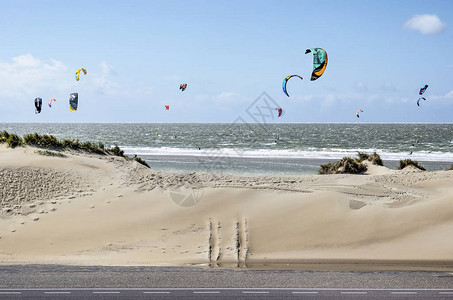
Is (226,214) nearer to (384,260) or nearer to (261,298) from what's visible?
(384,260)

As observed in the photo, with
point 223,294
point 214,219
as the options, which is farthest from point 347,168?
point 223,294

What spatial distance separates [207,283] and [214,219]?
548 cm

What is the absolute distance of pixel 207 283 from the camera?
→ 9.89 meters

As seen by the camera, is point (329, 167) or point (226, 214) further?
point (329, 167)

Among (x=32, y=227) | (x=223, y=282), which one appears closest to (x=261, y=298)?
(x=223, y=282)

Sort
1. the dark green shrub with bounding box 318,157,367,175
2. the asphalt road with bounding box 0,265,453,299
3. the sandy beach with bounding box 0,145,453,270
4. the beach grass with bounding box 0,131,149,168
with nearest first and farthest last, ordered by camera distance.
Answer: the asphalt road with bounding box 0,265,453,299 < the sandy beach with bounding box 0,145,453,270 < the beach grass with bounding box 0,131,149,168 < the dark green shrub with bounding box 318,157,367,175

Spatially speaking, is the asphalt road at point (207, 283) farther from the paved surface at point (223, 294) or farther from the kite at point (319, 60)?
the kite at point (319, 60)

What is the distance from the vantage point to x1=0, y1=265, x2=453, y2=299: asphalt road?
920 cm

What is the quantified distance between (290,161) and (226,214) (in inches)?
1168

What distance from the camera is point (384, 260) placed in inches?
486

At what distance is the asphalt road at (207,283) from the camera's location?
9.20m

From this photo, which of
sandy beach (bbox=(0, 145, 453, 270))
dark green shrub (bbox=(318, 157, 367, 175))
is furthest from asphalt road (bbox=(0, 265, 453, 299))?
dark green shrub (bbox=(318, 157, 367, 175))

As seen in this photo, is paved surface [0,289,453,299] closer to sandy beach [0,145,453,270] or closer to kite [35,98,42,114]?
sandy beach [0,145,453,270]

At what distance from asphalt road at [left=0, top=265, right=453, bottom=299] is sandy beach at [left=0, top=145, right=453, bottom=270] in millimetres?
982
